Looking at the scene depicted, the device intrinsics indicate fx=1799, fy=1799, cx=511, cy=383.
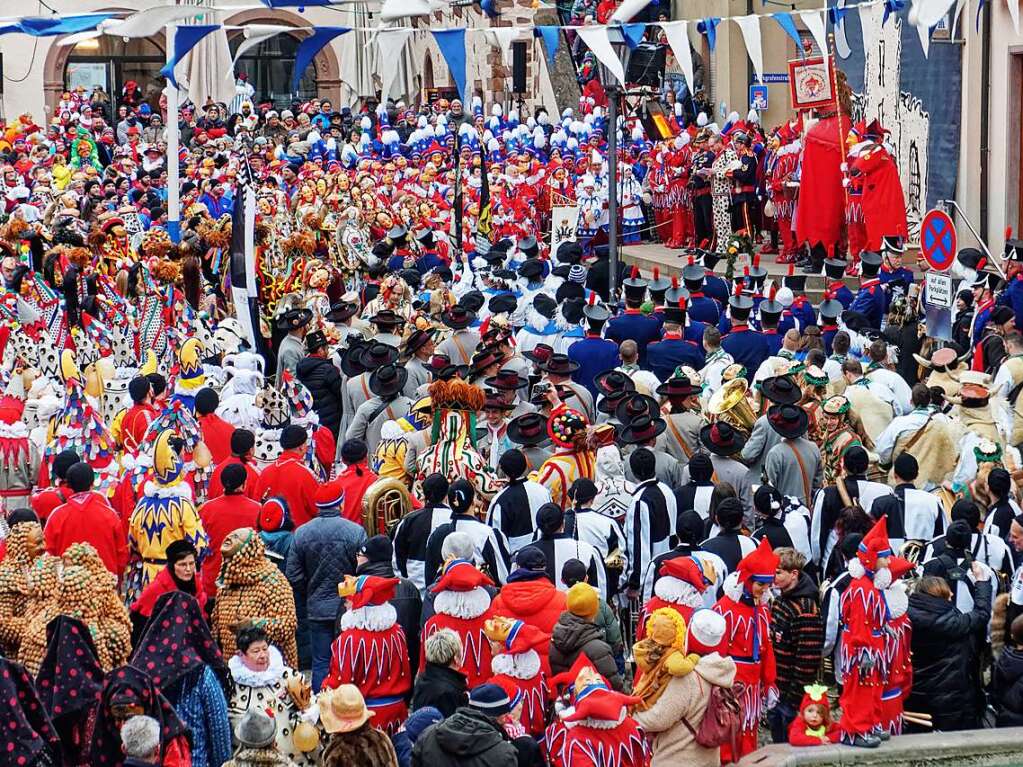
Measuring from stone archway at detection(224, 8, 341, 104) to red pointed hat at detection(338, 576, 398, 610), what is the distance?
34.1 meters

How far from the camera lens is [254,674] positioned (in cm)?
737

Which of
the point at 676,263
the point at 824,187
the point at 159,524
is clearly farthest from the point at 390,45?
the point at 159,524

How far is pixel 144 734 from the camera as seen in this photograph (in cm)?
647

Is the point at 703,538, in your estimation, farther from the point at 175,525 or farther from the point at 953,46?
the point at 953,46

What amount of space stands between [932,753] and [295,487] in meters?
3.77

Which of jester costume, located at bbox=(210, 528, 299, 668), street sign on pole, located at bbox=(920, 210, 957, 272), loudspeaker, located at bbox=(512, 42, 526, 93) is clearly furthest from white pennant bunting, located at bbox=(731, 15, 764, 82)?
loudspeaker, located at bbox=(512, 42, 526, 93)

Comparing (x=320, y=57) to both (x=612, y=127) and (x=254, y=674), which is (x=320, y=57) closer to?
(x=612, y=127)

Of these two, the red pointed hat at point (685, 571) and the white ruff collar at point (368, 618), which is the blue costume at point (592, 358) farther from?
the white ruff collar at point (368, 618)

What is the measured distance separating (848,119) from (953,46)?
1.34 meters

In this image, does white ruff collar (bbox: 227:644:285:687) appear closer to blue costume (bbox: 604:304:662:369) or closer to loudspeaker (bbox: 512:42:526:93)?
blue costume (bbox: 604:304:662:369)

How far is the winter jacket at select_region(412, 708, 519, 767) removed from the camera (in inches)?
251

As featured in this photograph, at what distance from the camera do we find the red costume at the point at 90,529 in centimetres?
925

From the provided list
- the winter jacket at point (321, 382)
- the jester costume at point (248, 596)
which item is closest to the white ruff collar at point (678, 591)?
the jester costume at point (248, 596)

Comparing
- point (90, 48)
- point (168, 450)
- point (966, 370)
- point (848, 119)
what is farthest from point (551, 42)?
point (90, 48)
